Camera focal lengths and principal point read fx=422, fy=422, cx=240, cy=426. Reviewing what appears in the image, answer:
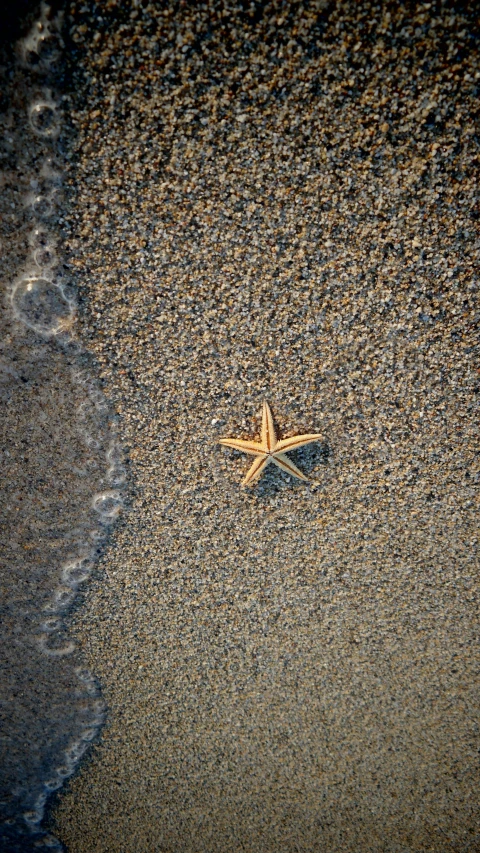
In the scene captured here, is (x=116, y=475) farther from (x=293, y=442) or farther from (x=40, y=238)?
(x=40, y=238)

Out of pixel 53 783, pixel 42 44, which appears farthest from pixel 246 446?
pixel 53 783

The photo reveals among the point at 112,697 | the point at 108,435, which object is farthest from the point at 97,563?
the point at 112,697

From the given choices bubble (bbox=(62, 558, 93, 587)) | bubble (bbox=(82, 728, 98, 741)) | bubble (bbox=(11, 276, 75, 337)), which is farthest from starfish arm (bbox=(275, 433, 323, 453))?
bubble (bbox=(82, 728, 98, 741))

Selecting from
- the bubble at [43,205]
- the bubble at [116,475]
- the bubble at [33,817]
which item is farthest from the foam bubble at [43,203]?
the bubble at [33,817]

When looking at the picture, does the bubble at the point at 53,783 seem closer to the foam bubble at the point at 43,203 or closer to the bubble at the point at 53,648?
the bubble at the point at 53,648

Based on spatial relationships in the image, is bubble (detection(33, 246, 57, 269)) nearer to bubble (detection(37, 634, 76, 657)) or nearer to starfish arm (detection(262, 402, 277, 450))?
starfish arm (detection(262, 402, 277, 450))

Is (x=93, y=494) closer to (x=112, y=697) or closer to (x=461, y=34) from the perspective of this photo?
(x=112, y=697)
